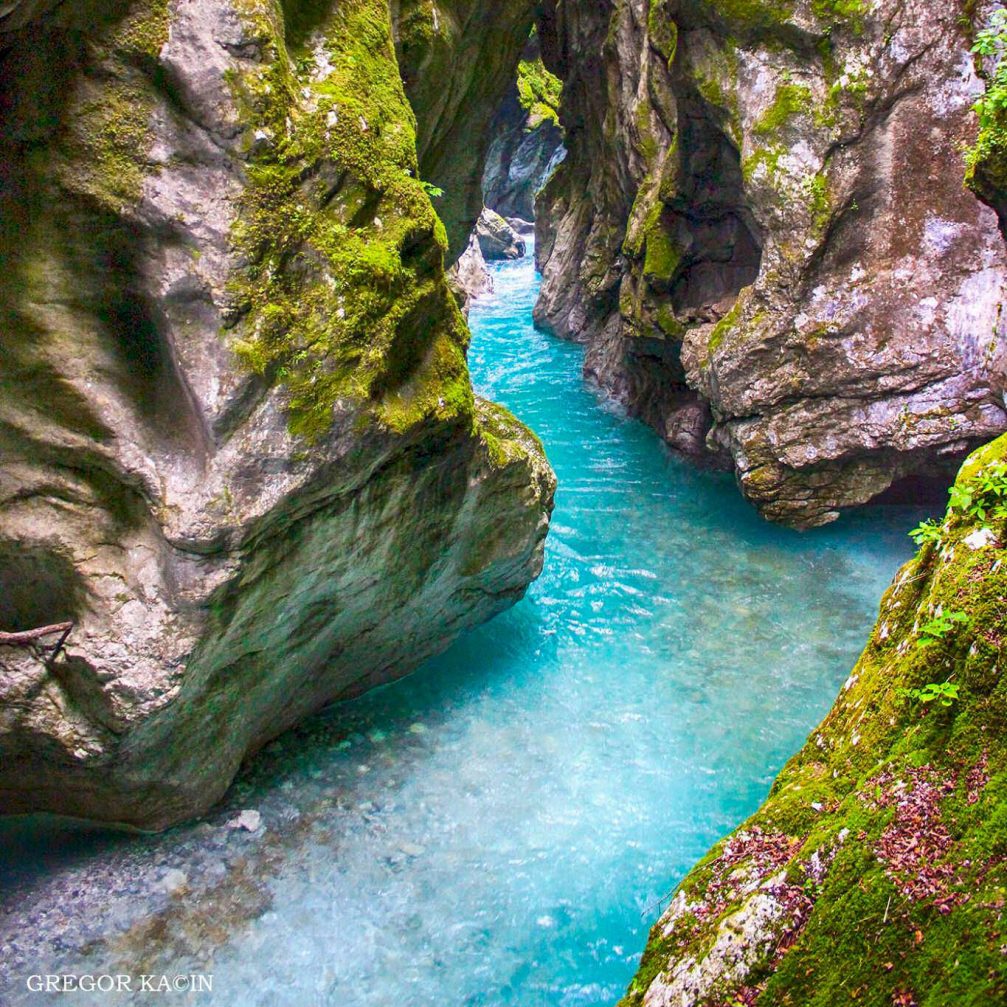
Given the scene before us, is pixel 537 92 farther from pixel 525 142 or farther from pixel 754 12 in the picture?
pixel 754 12

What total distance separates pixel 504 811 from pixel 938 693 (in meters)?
5.32

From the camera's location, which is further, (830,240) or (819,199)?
(830,240)

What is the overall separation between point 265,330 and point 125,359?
1.19 meters

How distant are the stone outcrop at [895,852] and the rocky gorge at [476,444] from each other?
0.05ft

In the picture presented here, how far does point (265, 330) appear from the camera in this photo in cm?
591

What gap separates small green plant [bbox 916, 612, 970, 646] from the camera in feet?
12.3

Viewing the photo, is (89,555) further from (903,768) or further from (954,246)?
(954,246)

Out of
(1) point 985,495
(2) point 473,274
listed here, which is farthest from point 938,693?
(2) point 473,274

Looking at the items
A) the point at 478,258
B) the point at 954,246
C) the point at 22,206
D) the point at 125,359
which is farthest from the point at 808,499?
the point at 478,258

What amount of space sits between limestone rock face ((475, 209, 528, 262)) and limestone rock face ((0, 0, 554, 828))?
1538 inches

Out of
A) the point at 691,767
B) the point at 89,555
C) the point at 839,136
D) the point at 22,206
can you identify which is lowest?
the point at 691,767

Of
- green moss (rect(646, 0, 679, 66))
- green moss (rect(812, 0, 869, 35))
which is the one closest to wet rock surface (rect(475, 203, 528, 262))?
green moss (rect(646, 0, 679, 66))

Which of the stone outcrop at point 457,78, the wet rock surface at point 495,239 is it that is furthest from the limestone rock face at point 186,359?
the wet rock surface at point 495,239

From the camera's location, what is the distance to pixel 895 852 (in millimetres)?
3379
